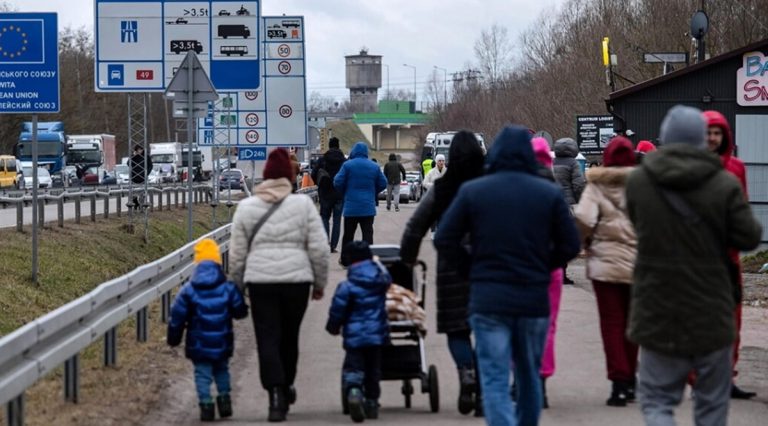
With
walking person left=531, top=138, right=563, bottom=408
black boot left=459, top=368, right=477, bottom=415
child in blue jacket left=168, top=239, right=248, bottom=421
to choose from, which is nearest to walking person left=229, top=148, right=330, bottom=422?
child in blue jacket left=168, top=239, right=248, bottom=421

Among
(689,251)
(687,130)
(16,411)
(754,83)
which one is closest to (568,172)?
(16,411)

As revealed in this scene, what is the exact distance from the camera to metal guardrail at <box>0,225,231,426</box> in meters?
8.10

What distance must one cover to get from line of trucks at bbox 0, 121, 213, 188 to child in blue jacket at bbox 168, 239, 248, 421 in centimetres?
5438

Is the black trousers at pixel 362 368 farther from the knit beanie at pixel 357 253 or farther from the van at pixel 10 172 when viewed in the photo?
the van at pixel 10 172

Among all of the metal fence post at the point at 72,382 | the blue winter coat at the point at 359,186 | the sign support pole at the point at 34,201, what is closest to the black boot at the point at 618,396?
the metal fence post at the point at 72,382

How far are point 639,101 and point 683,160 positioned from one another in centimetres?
2619

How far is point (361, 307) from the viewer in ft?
30.9

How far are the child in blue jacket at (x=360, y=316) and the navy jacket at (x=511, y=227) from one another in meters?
2.03

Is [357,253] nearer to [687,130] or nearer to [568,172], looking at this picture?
[687,130]

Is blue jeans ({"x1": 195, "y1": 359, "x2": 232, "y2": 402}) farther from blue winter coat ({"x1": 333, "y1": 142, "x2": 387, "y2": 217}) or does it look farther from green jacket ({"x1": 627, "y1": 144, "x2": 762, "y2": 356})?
blue winter coat ({"x1": 333, "y1": 142, "x2": 387, "y2": 217})

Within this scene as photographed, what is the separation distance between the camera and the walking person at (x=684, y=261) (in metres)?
6.53

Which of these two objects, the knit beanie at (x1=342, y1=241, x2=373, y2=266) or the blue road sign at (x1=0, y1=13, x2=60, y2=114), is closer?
the knit beanie at (x1=342, y1=241, x2=373, y2=266)

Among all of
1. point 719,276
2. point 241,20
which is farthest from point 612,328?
point 241,20

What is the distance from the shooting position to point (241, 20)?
90.2ft
